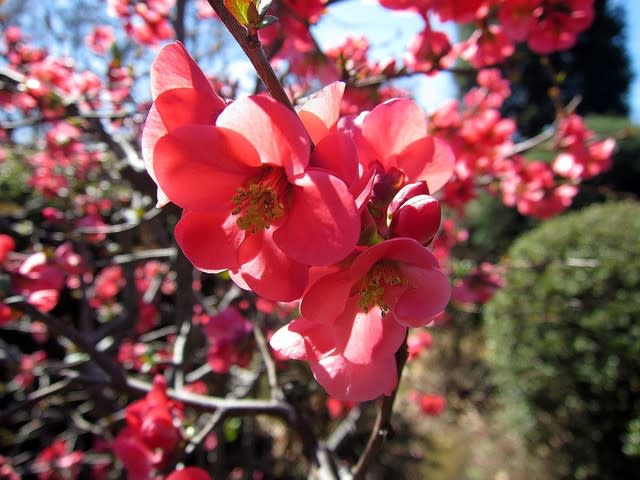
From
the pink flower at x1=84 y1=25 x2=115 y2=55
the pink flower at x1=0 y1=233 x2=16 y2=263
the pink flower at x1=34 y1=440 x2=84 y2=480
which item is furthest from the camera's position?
the pink flower at x1=84 y1=25 x2=115 y2=55

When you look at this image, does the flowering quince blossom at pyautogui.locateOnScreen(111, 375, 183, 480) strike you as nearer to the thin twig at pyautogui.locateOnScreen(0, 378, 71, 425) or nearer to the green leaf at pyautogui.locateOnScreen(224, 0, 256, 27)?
the thin twig at pyautogui.locateOnScreen(0, 378, 71, 425)

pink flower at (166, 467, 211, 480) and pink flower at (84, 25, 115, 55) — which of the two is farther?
pink flower at (84, 25, 115, 55)

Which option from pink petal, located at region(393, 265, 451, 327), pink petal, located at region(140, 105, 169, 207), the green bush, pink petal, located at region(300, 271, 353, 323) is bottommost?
the green bush

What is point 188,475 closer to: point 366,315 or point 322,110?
point 366,315

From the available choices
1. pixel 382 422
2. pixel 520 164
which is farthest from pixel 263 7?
pixel 520 164

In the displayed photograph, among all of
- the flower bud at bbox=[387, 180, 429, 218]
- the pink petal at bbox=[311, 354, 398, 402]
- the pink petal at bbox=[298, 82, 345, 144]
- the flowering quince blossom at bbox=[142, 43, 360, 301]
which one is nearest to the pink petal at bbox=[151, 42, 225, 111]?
the flowering quince blossom at bbox=[142, 43, 360, 301]
